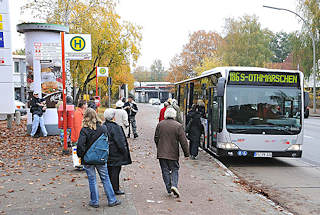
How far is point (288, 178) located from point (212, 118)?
315 centimetres

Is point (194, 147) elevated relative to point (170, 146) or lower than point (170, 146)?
lower

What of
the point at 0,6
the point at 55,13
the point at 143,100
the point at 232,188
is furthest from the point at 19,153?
the point at 143,100

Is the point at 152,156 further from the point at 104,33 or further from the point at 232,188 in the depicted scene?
the point at 104,33

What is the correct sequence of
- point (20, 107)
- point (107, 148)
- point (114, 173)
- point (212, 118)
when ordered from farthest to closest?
point (20, 107), point (212, 118), point (114, 173), point (107, 148)

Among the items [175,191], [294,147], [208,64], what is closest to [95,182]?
[175,191]

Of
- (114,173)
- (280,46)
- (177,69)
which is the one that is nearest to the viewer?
(114,173)

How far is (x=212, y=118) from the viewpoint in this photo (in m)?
11.4

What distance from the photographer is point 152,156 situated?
11156 mm

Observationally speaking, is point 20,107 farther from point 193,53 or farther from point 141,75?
point 141,75

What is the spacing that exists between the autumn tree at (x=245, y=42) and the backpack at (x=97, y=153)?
175ft

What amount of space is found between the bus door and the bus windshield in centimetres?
76

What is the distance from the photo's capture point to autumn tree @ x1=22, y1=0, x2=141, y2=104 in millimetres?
22188

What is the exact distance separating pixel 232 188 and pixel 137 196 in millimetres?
2168

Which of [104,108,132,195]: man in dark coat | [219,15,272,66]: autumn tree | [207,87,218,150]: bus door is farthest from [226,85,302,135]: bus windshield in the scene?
[219,15,272,66]: autumn tree
